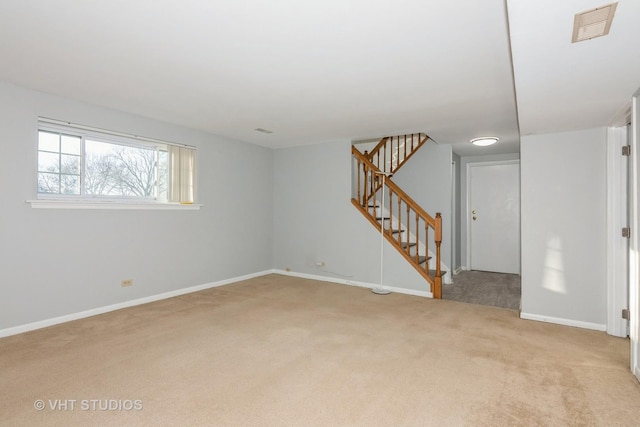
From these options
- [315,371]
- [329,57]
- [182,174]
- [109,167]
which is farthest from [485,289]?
[109,167]

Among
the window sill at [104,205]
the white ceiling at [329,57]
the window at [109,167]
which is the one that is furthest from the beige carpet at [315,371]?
the white ceiling at [329,57]

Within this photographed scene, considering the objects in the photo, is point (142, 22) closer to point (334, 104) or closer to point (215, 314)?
point (334, 104)

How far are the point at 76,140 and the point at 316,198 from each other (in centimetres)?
332

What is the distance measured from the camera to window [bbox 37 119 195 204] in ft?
11.3

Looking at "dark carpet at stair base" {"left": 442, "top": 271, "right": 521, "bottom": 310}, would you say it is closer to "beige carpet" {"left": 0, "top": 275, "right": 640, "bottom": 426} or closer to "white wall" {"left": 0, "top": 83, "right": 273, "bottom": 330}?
"beige carpet" {"left": 0, "top": 275, "right": 640, "bottom": 426}

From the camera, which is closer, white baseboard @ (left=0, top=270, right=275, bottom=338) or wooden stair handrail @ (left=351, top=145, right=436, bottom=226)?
white baseboard @ (left=0, top=270, right=275, bottom=338)

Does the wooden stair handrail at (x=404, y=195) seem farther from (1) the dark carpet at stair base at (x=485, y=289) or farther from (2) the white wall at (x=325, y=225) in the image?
(1) the dark carpet at stair base at (x=485, y=289)

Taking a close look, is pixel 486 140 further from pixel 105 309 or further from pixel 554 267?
pixel 105 309

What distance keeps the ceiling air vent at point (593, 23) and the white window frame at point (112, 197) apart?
13.9ft

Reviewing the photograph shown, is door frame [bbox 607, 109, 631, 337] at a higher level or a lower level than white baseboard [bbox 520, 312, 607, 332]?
higher

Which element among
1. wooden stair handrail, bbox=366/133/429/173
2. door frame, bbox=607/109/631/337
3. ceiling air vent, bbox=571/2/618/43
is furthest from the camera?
wooden stair handrail, bbox=366/133/429/173

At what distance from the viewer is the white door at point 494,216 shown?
242 inches

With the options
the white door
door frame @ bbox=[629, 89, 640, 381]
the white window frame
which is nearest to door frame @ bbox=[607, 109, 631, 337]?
door frame @ bbox=[629, 89, 640, 381]

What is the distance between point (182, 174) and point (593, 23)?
434cm
